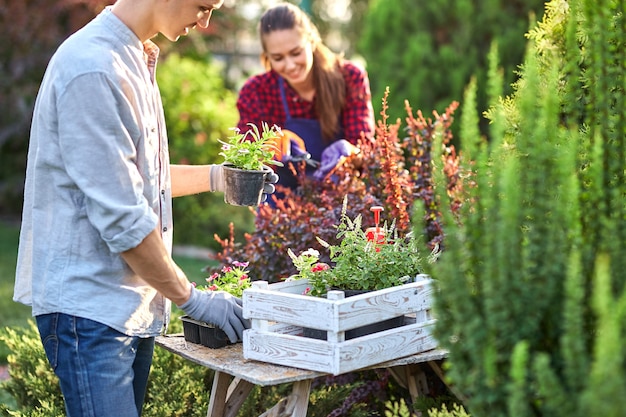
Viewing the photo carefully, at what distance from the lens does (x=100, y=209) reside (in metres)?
2.07

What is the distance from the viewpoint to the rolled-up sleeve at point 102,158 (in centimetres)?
204

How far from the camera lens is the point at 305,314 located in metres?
2.29

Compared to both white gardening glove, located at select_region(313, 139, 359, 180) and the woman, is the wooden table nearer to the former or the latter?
white gardening glove, located at select_region(313, 139, 359, 180)

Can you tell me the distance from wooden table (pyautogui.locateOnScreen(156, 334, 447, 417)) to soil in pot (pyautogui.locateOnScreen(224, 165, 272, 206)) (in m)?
0.46

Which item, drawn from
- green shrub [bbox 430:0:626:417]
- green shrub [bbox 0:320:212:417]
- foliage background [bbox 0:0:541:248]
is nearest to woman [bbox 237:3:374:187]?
green shrub [bbox 0:320:212:417]

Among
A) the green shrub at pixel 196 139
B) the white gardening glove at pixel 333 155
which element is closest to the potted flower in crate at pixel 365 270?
the white gardening glove at pixel 333 155

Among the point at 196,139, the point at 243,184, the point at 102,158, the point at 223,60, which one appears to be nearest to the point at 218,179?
the point at 243,184

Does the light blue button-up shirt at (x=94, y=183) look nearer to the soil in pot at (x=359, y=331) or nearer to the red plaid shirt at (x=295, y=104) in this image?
the soil in pot at (x=359, y=331)

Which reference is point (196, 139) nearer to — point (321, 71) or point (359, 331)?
point (321, 71)

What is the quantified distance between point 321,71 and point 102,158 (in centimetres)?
225

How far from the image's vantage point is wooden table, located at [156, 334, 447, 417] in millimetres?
2248

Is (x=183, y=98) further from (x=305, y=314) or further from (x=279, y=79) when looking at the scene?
(x=305, y=314)

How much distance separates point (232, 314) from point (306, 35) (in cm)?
200

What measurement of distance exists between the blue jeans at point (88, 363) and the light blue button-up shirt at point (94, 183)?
37mm
